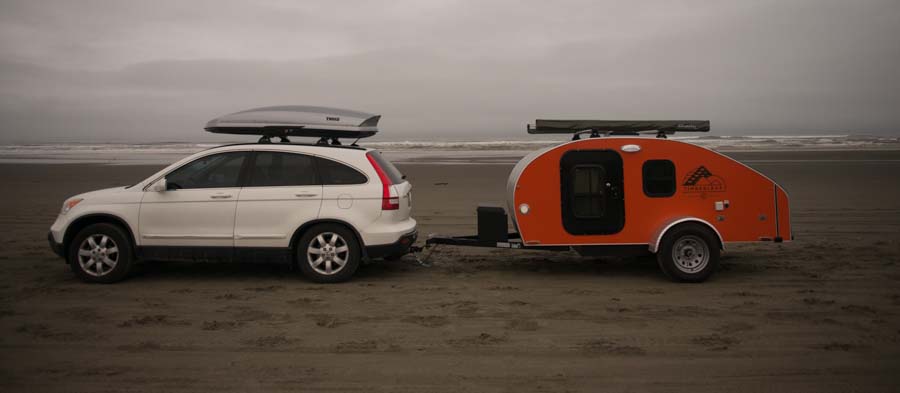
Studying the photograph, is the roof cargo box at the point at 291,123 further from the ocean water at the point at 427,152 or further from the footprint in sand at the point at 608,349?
the ocean water at the point at 427,152

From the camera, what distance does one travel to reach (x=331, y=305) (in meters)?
6.73

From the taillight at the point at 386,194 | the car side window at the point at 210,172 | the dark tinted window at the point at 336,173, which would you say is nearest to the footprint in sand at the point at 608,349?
the taillight at the point at 386,194

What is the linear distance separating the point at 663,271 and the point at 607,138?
1777 mm

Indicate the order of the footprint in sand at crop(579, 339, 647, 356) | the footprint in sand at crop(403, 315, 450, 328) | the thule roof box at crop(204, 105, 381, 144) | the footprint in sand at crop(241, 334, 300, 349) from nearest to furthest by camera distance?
the footprint in sand at crop(579, 339, 647, 356), the footprint in sand at crop(241, 334, 300, 349), the footprint in sand at crop(403, 315, 450, 328), the thule roof box at crop(204, 105, 381, 144)

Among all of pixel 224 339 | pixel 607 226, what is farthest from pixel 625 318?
pixel 224 339

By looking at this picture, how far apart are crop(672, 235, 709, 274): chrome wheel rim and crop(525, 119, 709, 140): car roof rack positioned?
137 cm

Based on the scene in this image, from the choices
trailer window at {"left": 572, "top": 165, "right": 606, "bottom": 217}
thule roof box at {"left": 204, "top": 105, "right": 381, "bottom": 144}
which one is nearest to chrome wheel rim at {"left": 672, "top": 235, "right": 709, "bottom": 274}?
trailer window at {"left": 572, "top": 165, "right": 606, "bottom": 217}

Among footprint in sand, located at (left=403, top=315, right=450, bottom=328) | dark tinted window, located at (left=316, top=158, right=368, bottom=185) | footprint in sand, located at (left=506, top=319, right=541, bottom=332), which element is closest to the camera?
footprint in sand, located at (left=506, top=319, right=541, bottom=332)

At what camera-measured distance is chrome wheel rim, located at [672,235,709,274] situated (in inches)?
300

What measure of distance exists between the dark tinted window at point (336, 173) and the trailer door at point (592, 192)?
8.26ft

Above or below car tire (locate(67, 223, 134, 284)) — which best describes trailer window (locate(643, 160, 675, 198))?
above

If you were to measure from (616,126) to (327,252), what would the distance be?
400 cm

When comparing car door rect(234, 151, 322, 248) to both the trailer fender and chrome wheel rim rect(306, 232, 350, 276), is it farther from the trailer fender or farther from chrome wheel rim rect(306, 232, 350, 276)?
the trailer fender

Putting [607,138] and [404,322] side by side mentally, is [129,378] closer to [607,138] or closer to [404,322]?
[404,322]
